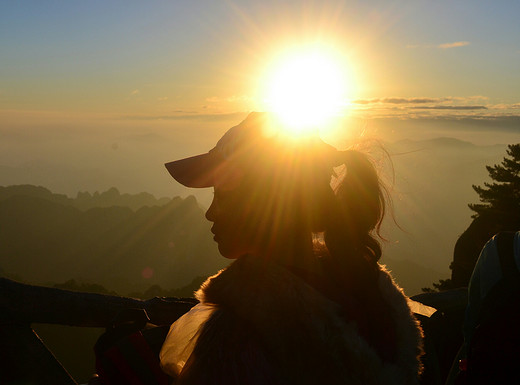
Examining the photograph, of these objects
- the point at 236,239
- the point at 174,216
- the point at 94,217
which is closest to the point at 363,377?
the point at 236,239

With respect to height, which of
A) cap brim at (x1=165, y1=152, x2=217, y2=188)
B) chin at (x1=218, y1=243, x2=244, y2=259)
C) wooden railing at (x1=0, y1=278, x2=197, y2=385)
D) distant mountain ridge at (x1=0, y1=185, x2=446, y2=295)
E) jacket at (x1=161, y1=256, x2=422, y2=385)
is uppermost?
cap brim at (x1=165, y1=152, x2=217, y2=188)

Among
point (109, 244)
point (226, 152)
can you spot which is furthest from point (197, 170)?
point (109, 244)

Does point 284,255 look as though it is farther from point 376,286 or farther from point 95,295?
point 95,295

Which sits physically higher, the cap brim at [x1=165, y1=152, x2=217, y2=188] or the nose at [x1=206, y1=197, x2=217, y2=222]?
the cap brim at [x1=165, y1=152, x2=217, y2=188]

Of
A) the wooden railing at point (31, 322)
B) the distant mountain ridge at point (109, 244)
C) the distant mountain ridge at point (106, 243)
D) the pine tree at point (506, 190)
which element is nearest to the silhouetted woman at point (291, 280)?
the wooden railing at point (31, 322)

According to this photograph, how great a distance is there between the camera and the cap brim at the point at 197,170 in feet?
8.58

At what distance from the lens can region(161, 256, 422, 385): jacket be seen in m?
1.82

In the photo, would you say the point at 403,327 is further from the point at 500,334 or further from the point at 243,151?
the point at 243,151

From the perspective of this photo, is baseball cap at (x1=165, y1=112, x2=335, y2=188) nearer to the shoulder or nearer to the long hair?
the long hair

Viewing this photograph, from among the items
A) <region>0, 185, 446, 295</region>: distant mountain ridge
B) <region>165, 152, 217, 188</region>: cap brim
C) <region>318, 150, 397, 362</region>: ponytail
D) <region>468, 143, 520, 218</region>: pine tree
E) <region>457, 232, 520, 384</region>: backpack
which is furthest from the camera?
<region>0, 185, 446, 295</region>: distant mountain ridge

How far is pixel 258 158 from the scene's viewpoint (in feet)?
7.88

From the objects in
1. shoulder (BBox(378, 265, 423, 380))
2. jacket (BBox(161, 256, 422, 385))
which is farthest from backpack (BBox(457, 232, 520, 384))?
jacket (BBox(161, 256, 422, 385))

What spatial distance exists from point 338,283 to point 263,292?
0.52 metres

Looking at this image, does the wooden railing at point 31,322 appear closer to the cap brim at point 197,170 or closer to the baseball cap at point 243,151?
the cap brim at point 197,170
